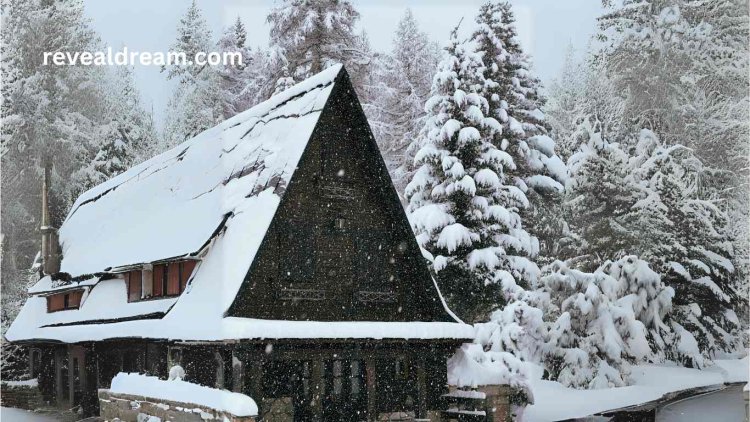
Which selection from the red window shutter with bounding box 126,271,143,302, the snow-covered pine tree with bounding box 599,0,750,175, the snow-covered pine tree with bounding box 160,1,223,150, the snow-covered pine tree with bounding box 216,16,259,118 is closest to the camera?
the red window shutter with bounding box 126,271,143,302

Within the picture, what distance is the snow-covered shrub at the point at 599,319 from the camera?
29281mm

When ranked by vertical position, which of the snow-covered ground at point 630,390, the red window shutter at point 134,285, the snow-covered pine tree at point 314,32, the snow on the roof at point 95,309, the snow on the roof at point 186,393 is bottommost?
the snow-covered ground at point 630,390

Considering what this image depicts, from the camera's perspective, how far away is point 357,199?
18953 millimetres

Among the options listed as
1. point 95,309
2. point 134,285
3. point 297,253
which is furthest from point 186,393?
point 95,309

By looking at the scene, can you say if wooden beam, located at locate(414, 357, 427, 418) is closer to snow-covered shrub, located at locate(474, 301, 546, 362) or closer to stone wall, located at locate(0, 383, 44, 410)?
snow-covered shrub, located at locate(474, 301, 546, 362)

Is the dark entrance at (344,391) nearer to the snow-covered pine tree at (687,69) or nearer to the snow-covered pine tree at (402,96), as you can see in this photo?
the snow-covered pine tree at (402,96)

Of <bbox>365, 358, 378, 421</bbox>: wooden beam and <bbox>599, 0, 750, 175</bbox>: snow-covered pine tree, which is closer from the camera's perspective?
<bbox>365, 358, 378, 421</bbox>: wooden beam

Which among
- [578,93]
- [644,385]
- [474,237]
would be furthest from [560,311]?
[578,93]

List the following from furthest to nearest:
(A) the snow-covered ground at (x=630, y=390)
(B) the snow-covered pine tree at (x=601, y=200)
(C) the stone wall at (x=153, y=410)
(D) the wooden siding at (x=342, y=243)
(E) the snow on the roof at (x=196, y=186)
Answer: (B) the snow-covered pine tree at (x=601, y=200) → (A) the snow-covered ground at (x=630, y=390) → (E) the snow on the roof at (x=196, y=186) → (D) the wooden siding at (x=342, y=243) → (C) the stone wall at (x=153, y=410)

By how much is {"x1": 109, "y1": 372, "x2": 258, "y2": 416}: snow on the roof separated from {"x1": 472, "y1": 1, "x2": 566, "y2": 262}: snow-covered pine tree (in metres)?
16.1

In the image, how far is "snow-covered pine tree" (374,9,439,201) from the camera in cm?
3531

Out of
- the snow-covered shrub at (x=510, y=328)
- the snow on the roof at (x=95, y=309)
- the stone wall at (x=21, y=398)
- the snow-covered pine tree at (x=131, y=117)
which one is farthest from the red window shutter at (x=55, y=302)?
the snow-covered pine tree at (x=131, y=117)

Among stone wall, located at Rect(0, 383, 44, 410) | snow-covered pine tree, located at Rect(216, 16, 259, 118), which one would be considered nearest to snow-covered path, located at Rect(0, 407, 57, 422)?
stone wall, located at Rect(0, 383, 44, 410)

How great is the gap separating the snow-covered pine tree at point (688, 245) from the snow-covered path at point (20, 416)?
77.4 feet
